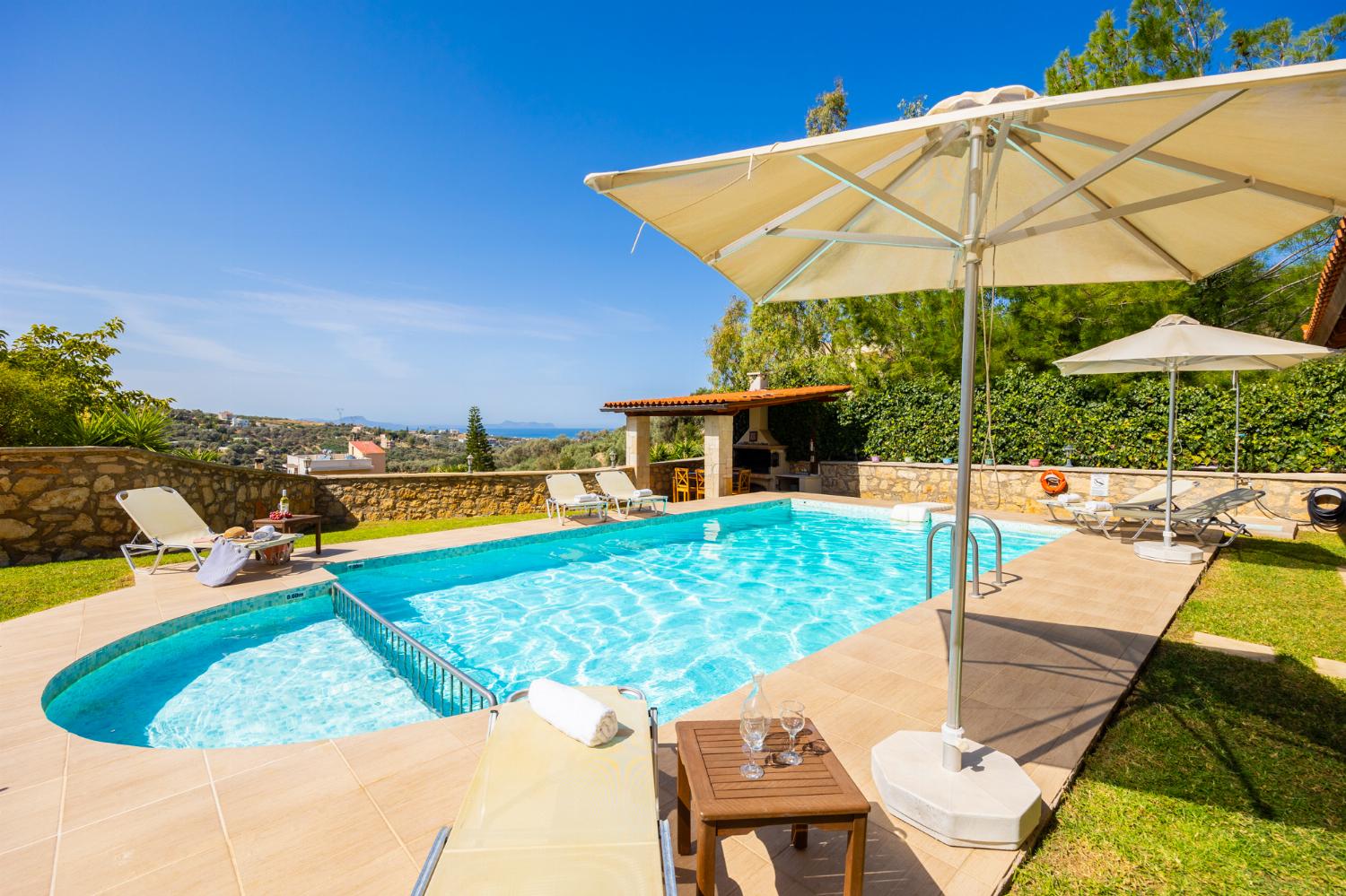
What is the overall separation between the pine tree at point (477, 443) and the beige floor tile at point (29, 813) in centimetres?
2841

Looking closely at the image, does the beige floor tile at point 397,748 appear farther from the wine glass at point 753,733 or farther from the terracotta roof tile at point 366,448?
the terracotta roof tile at point 366,448

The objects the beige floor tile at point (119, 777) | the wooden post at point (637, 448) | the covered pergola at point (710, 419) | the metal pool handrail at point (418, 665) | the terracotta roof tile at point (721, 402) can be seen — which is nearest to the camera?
the beige floor tile at point (119, 777)

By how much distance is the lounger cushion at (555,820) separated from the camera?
5.48ft

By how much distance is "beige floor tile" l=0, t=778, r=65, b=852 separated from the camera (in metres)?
2.61

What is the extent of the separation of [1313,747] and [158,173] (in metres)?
22.7

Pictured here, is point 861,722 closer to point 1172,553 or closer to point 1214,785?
point 1214,785

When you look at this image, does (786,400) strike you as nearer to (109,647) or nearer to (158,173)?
(109,647)

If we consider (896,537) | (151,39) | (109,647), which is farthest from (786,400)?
(151,39)

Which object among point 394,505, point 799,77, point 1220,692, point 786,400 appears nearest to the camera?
point 1220,692

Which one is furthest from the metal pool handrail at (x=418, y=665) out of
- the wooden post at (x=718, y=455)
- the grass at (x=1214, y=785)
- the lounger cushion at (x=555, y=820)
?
the wooden post at (x=718, y=455)

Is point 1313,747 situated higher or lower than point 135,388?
lower

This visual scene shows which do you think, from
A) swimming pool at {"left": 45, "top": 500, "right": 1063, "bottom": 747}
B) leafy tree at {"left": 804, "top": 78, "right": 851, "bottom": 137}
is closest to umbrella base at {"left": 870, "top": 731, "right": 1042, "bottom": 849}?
swimming pool at {"left": 45, "top": 500, "right": 1063, "bottom": 747}

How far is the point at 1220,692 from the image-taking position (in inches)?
153

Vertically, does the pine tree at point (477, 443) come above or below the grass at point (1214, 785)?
above
